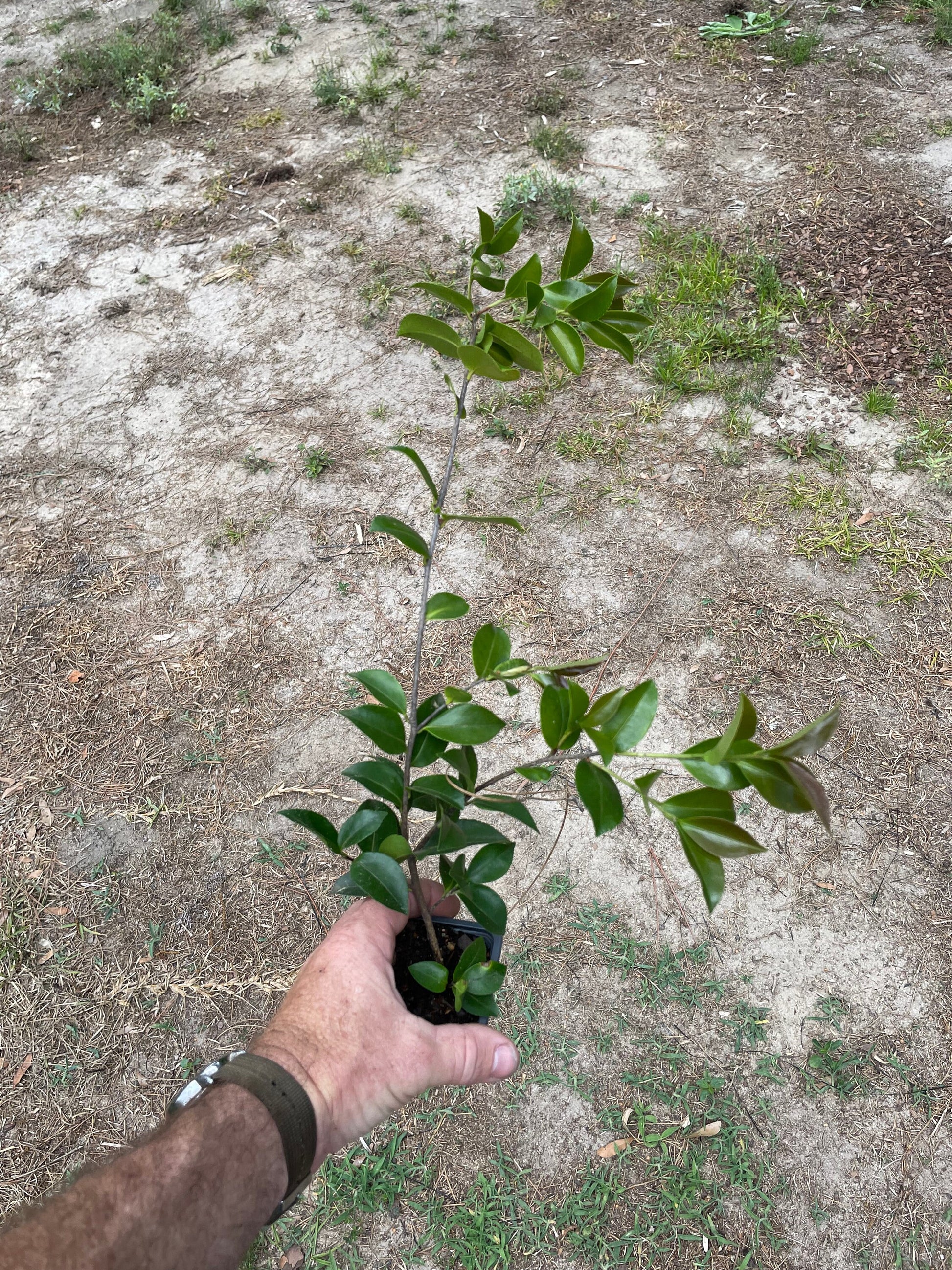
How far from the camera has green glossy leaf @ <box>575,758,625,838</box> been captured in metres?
1.02

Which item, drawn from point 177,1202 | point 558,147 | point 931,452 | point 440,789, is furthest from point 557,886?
point 558,147

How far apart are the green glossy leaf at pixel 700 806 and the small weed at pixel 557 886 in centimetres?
140

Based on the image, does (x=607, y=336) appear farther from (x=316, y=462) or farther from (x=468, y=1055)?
(x=316, y=462)

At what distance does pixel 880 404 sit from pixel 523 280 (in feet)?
8.31

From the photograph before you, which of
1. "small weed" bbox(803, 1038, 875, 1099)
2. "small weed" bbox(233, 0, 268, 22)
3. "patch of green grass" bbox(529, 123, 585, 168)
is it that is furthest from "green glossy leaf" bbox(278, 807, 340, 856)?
"small weed" bbox(233, 0, 268, 22)

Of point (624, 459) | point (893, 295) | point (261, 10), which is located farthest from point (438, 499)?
point (261, 10)

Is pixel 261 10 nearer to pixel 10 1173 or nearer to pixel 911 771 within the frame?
pixel 911 771

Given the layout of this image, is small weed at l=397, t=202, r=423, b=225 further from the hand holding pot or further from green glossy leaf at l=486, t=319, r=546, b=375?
the hand holding pot

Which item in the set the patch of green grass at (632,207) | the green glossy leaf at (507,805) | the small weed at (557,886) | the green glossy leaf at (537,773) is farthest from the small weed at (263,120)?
the green glossy leaf at (537,773)

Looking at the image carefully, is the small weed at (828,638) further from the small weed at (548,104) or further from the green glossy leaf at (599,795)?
the small weed at (548,104)

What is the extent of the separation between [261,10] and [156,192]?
84.7 inches

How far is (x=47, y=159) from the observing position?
5.00 meters

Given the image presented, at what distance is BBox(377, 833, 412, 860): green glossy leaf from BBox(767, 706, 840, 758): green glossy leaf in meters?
0.59

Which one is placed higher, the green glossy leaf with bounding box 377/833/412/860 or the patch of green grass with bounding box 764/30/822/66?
the patch of green grass with bounding box 764/30/822/66
